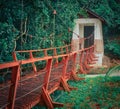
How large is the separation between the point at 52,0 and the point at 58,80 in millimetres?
8016

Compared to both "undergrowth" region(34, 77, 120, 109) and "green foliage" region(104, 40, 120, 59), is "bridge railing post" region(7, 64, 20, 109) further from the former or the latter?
"green foliage" region(104, 40, 120, 59)

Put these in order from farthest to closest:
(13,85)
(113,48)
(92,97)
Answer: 1. (113,48)
2. (92,97)
3. (13,85)

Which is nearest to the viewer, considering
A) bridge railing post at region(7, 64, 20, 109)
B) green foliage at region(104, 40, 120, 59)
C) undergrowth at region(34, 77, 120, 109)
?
bridge railing post at region(7, 64, 20, 109)

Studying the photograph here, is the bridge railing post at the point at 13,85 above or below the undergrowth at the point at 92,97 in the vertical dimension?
above

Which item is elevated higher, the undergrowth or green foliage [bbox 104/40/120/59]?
green foliage [bbox 104/40/120/59]

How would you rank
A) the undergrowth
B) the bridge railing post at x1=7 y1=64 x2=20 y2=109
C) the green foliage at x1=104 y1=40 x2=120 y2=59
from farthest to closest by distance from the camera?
the green foliage at x1=104 y1=40 x2=120 y2=59
the undergrowth
the bridge railing post at x1=7 y1=64 x2=20 y2=109

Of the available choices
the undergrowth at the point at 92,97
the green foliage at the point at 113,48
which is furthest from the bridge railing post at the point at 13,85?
the green foliage at the point at 113,48

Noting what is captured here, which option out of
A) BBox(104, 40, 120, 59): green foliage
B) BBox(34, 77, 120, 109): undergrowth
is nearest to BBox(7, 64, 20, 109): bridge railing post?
BBox(34, 77, 120, 109): undergrowth

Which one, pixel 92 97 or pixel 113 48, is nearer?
pixel 92 97

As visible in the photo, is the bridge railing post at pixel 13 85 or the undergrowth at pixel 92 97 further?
the undergrowth at pixel 92 97

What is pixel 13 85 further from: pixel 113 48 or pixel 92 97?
pixel 113 48

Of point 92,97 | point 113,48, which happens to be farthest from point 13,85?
point 113,48

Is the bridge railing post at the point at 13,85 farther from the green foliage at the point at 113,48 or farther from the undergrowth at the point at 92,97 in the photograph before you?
the green foliage at the point at 113,48

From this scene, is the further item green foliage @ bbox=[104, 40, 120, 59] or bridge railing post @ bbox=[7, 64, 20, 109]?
green foliage @ bbox=[104, 40, 120, 59]
